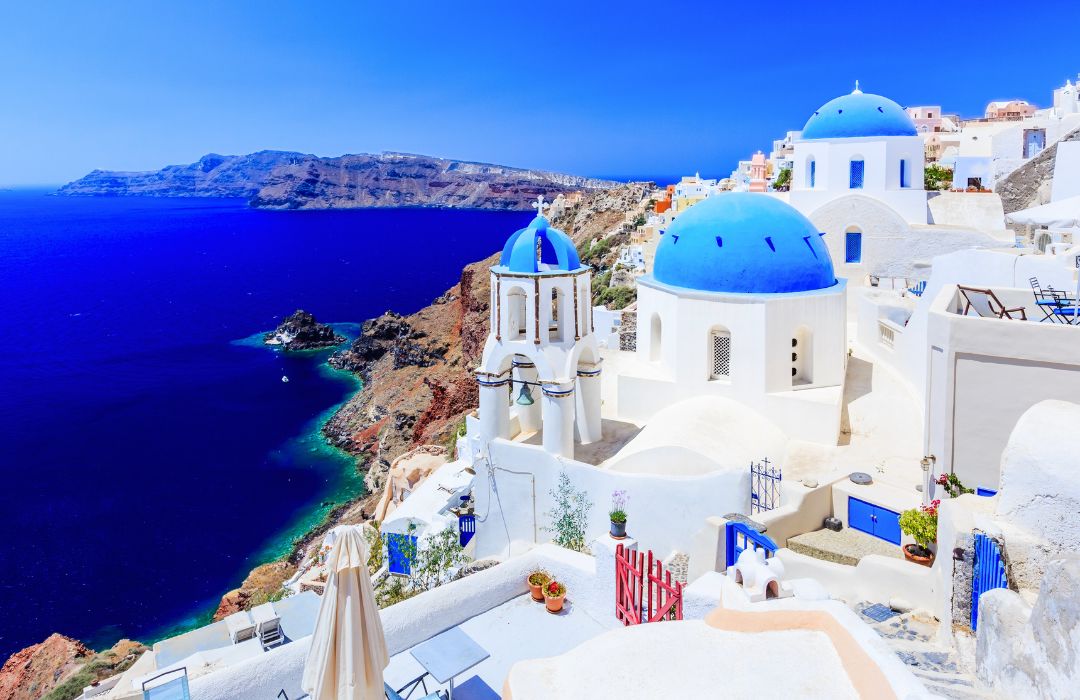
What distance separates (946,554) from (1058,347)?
316 cm

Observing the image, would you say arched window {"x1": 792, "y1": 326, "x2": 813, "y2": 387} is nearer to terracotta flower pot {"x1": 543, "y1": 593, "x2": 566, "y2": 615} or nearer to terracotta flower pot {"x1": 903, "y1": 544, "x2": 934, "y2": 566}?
terracotta flower pot {"x1": 903, "y1": 544, "x2": 934, "y2": 566}

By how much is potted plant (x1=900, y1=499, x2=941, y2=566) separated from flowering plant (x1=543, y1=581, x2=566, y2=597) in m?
4.42

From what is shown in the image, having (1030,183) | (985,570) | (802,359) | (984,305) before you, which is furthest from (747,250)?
(1030,183)

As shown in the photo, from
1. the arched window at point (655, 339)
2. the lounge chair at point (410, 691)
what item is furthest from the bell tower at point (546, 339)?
the lounge chair at point (410, 691)

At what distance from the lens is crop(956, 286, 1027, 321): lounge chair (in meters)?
11.1

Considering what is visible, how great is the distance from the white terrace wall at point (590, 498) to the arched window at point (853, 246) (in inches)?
553

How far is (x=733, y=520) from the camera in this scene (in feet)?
33.3

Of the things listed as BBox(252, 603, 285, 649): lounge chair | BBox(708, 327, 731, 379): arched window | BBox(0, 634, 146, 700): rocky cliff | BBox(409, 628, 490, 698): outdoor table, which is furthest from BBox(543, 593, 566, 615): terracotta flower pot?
BBox(0, 634, 146, 700): rocky cliff

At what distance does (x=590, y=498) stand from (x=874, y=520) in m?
4.34

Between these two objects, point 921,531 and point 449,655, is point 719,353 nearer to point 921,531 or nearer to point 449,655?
point 921,531

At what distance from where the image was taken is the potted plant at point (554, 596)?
27.8ft

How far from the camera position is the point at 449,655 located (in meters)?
7.06

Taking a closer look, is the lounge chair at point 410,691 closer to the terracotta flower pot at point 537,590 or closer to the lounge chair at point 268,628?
the terracotta flower pot at point 537,590

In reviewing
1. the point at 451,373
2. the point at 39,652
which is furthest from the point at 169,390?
the point at 39,652
